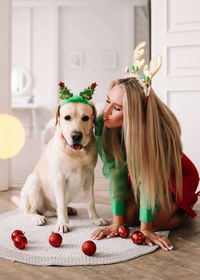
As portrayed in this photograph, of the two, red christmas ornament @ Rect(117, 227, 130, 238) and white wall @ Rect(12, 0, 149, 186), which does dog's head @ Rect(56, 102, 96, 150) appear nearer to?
red christmas ornament @ Rect(117, 227, 130, 238)

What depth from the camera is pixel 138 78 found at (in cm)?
151

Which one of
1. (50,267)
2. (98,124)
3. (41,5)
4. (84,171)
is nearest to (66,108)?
(98,124)

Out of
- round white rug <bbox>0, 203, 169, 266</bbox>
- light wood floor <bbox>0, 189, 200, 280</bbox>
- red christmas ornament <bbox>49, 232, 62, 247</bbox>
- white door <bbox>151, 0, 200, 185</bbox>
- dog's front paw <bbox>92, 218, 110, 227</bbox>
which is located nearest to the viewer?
light wood floor <bbox>0, 189, 200, 280</bbox>

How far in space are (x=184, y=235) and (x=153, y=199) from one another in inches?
13.0

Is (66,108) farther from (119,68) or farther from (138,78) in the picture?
(119,68)

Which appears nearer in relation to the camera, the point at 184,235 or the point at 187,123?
the point at 184,235

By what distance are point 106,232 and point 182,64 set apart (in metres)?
1.70

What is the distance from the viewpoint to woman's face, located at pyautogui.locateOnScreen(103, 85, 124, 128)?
1468mm

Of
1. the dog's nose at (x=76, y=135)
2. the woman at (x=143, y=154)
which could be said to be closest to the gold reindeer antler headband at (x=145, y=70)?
the woman at (x=143, y=154)

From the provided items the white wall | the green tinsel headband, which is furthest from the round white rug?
the white wall

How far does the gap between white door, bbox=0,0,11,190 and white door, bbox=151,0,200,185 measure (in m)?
1.31

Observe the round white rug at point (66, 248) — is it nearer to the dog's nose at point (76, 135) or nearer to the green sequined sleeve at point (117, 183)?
the green sequined sleeve at point (117, 183)

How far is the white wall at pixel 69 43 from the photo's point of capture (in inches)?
304

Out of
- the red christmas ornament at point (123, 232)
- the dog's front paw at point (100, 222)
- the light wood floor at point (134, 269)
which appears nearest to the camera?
the light wood floor at point (134, 269)
